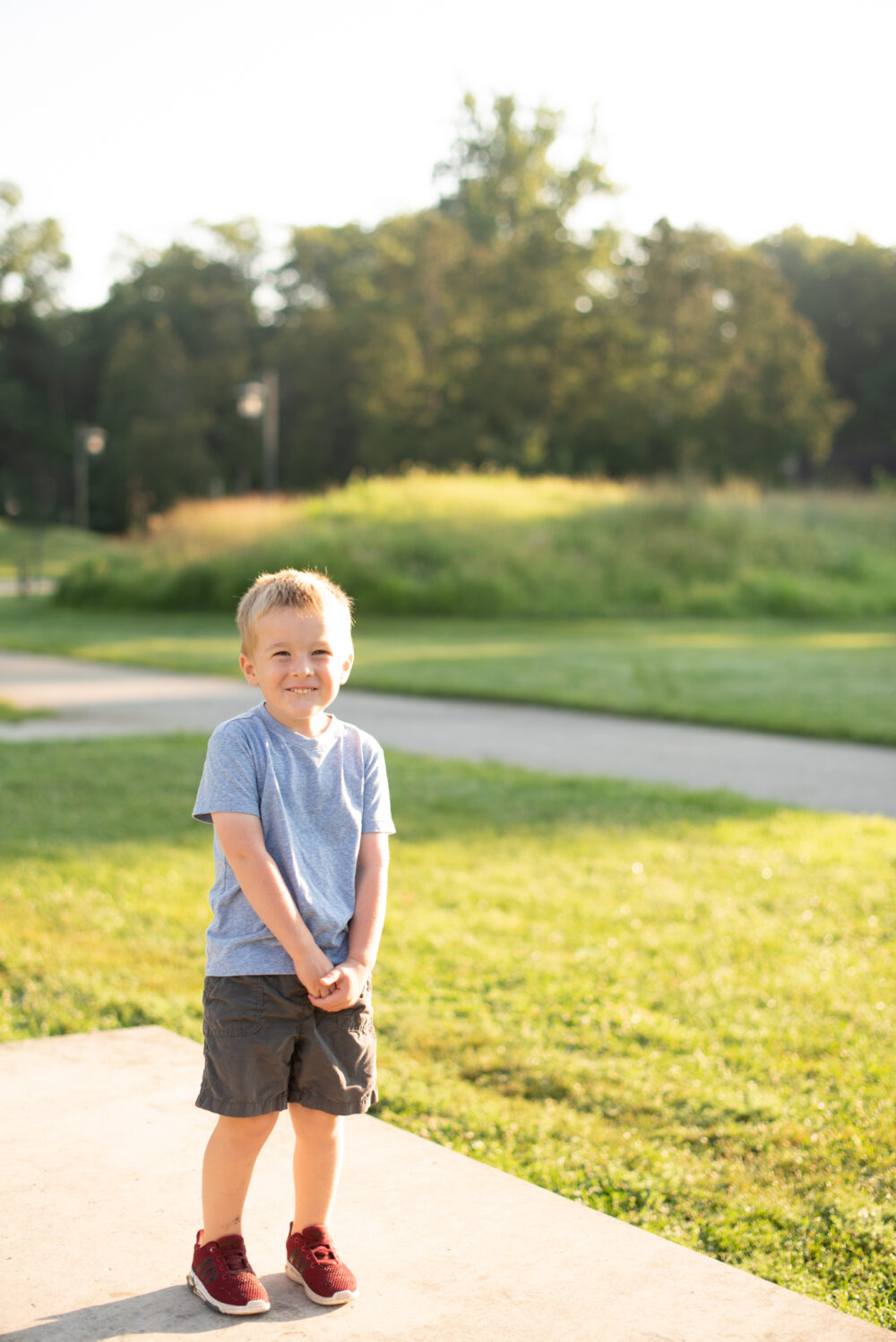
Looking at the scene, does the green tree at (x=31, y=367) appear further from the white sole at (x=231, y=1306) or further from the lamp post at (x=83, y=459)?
the white sole at (x=231, y=1306)

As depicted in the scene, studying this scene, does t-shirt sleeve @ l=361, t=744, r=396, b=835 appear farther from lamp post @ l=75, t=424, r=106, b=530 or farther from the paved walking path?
lamp post @ l=75, t=424, r=106, b=530

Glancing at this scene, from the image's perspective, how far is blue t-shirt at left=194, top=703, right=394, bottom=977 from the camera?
2.37m

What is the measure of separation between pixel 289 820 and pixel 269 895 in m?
0.15

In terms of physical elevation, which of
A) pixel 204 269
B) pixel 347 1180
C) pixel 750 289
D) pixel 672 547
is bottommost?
pixel 347 1180

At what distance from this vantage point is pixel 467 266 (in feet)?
148

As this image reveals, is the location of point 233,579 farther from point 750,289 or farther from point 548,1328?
point 750,289

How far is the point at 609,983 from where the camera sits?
4.37 m

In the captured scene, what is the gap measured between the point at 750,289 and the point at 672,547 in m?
26.6

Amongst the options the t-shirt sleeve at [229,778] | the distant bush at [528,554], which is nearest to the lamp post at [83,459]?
the distant bush at [528,554]

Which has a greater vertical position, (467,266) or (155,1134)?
(467,266)

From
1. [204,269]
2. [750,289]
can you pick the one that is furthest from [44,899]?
[204,269]

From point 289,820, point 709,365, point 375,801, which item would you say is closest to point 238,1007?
point 289,820

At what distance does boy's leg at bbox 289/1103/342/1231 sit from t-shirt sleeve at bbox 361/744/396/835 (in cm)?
50

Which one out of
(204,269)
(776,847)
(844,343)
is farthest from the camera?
(204,269)
